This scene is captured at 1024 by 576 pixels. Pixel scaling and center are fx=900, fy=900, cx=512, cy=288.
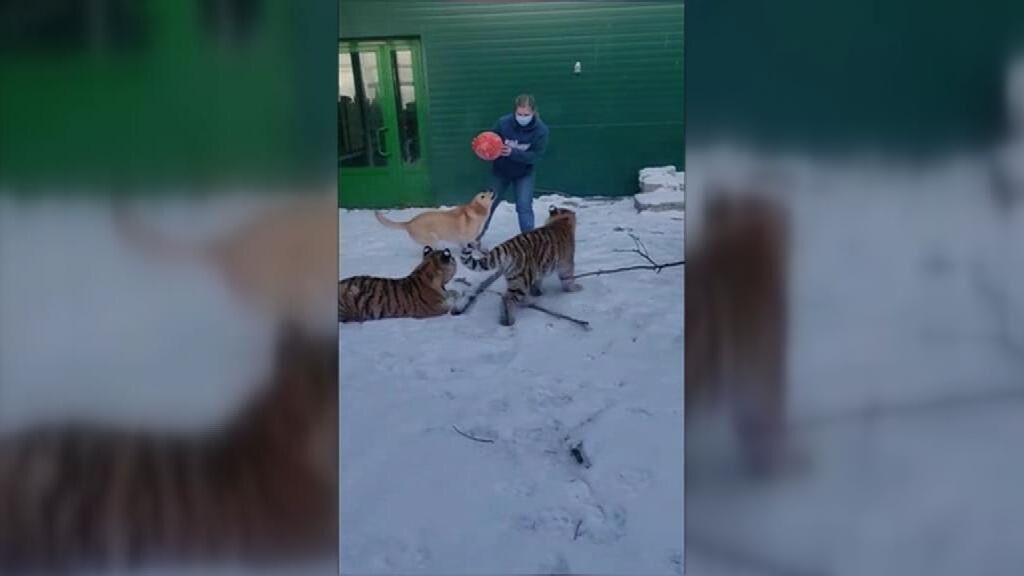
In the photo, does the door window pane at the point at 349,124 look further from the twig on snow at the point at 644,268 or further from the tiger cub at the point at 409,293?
the twig on snow at the point at 644,268

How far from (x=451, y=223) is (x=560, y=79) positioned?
60 cm

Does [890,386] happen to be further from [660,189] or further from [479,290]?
[479,290]

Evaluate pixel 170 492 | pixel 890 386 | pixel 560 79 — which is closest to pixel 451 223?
pixel 560 79

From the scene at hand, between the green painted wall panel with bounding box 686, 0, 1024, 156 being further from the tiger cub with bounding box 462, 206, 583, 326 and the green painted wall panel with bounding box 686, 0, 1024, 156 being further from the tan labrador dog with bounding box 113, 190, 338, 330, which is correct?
the tiger cub with bounding box 462, 206, 583, 326

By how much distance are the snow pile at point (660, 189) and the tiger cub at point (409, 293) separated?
860 mm

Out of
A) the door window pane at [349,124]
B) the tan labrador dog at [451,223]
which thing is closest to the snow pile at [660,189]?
the tan labrador dog at [451,223]

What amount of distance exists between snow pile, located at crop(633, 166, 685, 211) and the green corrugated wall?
0.04m

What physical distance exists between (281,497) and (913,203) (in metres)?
1.24

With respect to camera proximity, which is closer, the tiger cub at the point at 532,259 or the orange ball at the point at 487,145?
the orange ball at the point at 487,145

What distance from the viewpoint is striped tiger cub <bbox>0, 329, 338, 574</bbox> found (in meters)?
1.63

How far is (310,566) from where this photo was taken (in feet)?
5.41

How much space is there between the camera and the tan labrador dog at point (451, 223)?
2.92m

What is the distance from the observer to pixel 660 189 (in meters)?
2.30

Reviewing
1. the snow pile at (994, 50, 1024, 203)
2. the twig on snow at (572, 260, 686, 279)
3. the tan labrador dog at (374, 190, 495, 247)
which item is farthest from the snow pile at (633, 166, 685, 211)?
the snow pile at (994, 50, 1024, 203)
